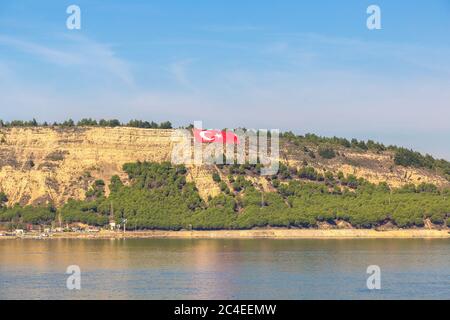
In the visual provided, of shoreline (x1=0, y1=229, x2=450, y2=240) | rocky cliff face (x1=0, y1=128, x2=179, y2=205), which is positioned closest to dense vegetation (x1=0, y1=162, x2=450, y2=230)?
shoreline (x1=0, y1=229, x2=450, y2=240)

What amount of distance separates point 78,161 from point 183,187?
1831 centimetres

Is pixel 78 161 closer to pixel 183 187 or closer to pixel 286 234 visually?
pixel 183 187

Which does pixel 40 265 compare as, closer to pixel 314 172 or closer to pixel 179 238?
pixel 179 238

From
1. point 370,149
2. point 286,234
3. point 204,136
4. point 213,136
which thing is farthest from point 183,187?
point 370,149

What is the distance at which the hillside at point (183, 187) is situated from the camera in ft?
527

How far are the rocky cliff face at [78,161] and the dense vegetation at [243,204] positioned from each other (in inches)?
91.5

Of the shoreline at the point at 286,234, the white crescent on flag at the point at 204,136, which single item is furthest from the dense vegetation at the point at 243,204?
the white crescent on flag at the point at 204,136

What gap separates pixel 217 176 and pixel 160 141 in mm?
13555

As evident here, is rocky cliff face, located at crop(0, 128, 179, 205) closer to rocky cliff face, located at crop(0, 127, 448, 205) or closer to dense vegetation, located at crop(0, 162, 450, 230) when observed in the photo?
rocky cliff face, located at crop(0, 127, 448, 205)

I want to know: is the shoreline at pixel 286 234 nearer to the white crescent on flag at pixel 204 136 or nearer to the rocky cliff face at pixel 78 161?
the rocky cliff face at pixel 78 161

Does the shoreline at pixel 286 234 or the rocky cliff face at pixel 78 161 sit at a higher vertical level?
the rocky cliff face at pixel 78 161

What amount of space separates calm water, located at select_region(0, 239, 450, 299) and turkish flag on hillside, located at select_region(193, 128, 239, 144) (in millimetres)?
45060

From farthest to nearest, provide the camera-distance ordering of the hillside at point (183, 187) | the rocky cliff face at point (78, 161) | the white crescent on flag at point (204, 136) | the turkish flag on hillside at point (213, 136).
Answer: the turkish flag on hillside at point (213, 136)
the white crescent on flag at point (204, 136)
the rocky cliff face at point (78, 161)
the hillside at point (183, 187)

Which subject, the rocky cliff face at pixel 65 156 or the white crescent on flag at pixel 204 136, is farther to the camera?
the white crescent on flag at pixel 204 136
